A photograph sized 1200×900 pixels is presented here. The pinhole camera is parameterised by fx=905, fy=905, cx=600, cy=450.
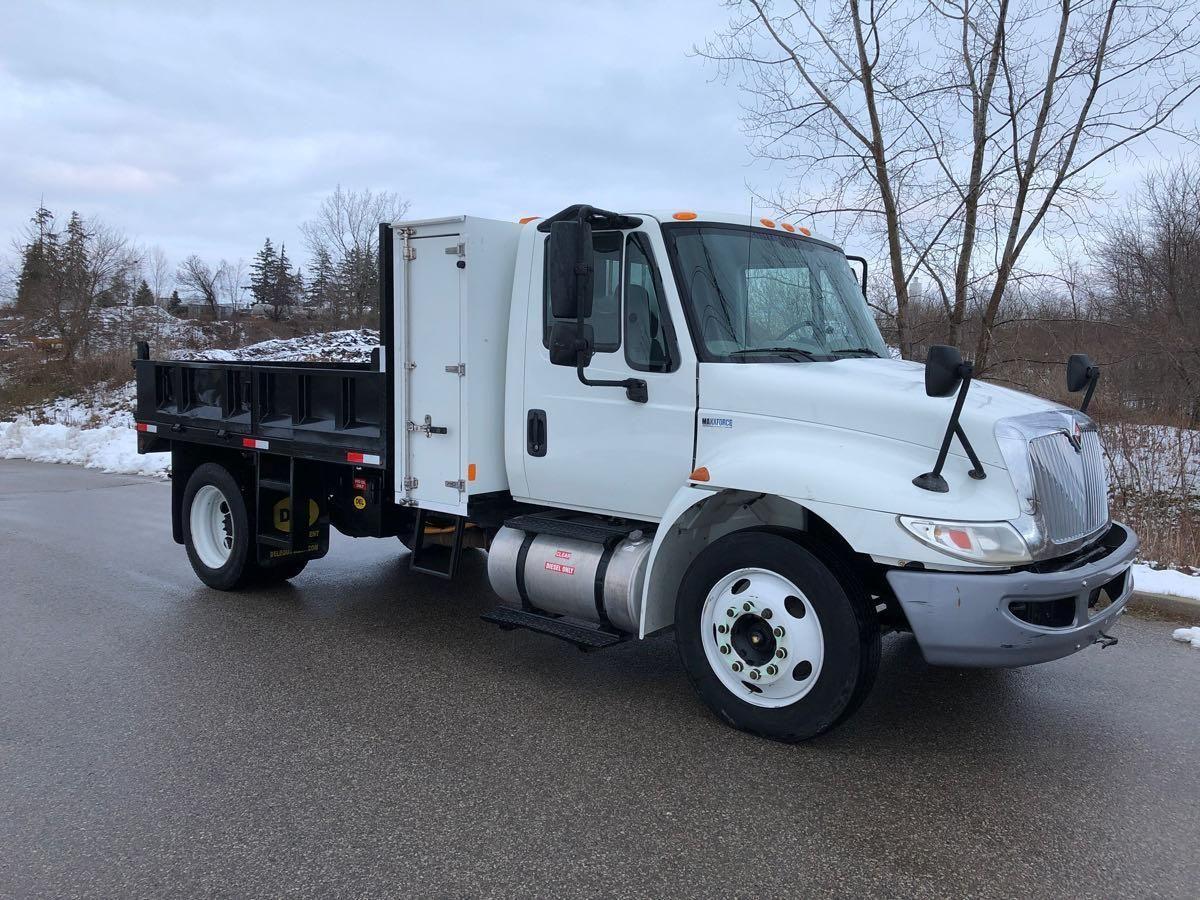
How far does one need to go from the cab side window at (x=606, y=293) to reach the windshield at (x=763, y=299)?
33 cm

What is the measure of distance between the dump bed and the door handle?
1.05 m

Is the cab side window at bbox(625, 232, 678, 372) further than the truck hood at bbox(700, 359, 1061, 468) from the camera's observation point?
Yes

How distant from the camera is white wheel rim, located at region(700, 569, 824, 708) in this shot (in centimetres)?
417

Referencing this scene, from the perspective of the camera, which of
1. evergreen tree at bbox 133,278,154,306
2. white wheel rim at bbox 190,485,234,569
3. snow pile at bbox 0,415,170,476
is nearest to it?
white wheel rim at bbox 190,485,234,569

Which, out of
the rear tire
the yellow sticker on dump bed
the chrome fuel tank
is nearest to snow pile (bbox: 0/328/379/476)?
the rear tire

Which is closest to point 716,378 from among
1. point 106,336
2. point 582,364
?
point 582,364

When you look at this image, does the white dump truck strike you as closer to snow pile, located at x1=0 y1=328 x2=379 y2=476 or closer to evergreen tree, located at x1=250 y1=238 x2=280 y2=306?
snow pile, located at x1=0 y1=328 x2=379 y2=476

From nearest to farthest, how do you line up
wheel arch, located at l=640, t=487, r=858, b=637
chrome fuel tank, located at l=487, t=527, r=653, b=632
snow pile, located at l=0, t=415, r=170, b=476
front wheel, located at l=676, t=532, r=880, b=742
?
front wheel, located at l=676, t=532, r=880, b=742 → wheel arch, located at l=640, t=487, r=858, b=637 → chrome fuel tank, located at l=487, t=527, r=653, b=632 → snow pile, located at l=0, t=415, r=170, b=476

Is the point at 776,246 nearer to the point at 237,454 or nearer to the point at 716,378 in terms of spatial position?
the point at 716,378

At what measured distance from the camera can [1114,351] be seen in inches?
494

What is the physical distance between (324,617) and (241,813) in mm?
2945

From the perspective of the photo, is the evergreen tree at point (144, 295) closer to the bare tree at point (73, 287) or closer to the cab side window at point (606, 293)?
the bare tree at point (73, 287)

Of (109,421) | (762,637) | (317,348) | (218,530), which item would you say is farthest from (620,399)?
(317,348)

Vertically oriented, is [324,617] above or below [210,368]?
below
